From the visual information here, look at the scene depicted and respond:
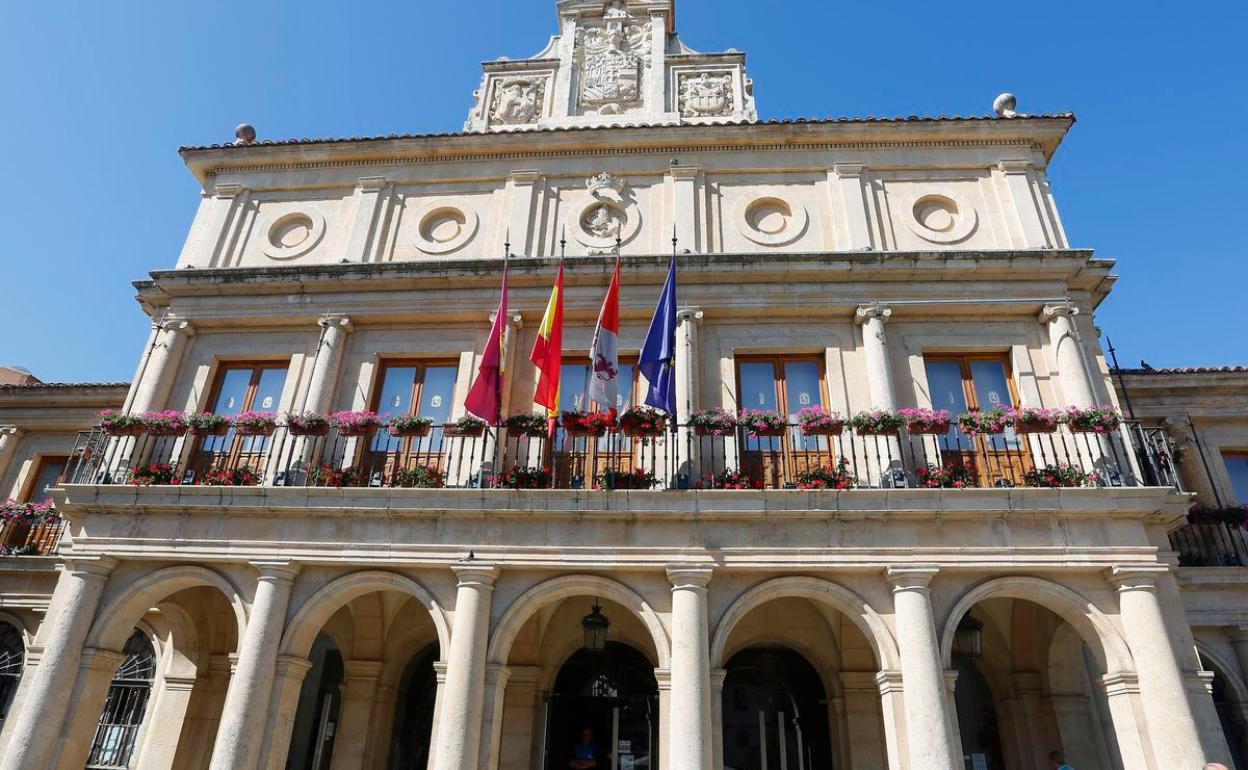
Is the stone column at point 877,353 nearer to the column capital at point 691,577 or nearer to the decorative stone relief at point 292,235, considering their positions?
the column capital at point 691,577

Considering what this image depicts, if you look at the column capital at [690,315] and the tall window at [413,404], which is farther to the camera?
the column capital at [690,315]

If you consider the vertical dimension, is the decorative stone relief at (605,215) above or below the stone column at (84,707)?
above

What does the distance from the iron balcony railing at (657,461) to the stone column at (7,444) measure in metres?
7.45

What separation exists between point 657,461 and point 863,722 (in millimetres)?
4714

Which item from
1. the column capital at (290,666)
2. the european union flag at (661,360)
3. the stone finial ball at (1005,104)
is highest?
the stone finial ball at (1005,104)

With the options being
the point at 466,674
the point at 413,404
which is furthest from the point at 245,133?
the point at 466,674

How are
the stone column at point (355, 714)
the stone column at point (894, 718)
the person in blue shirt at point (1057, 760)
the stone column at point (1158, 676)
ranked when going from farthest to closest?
the stone column at point (355, 714)
the person in blue shirt at point (1057, 760)
the stone column at point (894, 718)
the stone column at point (1158, 676)

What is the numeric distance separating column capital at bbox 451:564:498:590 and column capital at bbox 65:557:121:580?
4950 mm

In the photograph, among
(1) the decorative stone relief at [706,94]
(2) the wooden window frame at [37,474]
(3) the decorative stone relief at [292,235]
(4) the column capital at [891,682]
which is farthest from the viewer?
(2) the wooden window frame at [37,474]

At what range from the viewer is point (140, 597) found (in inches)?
405

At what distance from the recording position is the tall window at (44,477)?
636 inches

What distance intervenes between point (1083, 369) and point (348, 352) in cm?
1135

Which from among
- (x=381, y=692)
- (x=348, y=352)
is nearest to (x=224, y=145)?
(x=348, y=352)

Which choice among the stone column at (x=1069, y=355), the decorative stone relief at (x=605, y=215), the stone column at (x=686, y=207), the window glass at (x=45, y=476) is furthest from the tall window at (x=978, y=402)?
the window glass at (x=45, y=476)
